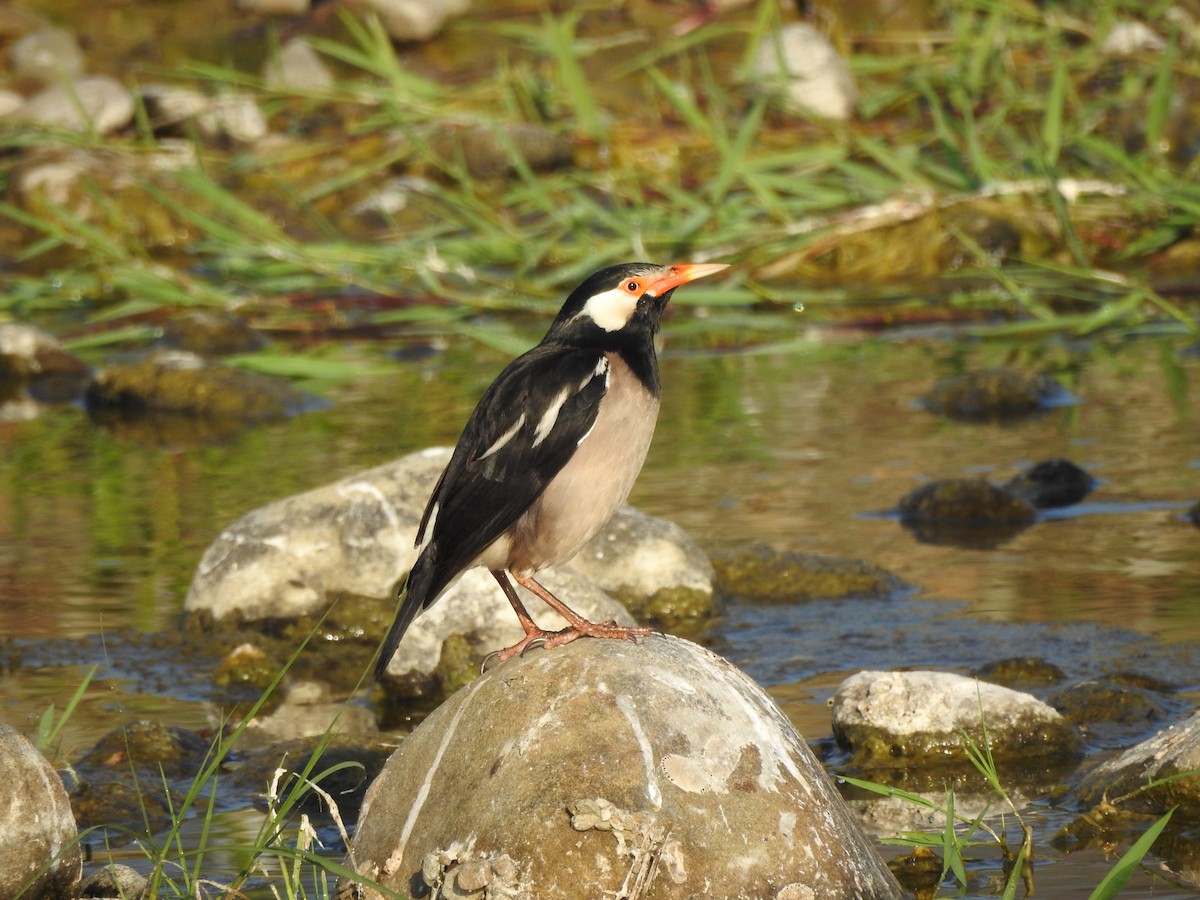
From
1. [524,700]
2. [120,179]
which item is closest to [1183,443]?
[524,700]

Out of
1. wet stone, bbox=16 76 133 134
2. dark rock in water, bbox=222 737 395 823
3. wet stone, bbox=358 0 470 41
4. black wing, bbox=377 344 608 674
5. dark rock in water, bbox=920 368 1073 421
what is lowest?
dark rock in water, bbox=920 368 1073 421

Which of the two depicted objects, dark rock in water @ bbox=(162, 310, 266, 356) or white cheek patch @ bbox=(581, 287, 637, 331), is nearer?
white cheek patch @ bbox=(581, 287, 637, 331)

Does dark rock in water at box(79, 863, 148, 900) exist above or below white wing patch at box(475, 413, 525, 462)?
below

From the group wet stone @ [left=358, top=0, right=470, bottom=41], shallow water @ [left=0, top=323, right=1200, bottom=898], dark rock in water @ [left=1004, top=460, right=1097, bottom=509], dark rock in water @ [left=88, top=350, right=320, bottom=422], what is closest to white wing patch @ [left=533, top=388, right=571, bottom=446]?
shallow water @ [left=0, top=323, right=1200, bottom=898]

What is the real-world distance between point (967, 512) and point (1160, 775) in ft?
11.7

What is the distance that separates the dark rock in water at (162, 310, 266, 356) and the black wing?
8121mm

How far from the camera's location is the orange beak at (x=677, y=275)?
535 cm

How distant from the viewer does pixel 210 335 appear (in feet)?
42.8

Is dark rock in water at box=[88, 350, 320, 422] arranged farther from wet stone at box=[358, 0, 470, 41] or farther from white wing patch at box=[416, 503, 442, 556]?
wet stone at box=[358, 0, 470, 41]

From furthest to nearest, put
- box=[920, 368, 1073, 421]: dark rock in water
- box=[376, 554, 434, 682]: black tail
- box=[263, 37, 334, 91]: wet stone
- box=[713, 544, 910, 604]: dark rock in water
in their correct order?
box=[263, 37, 334, 91]: wet stone, box=[920, 368, 1073, 421]: dark rock in water, box=[713, 544, 910, 604]: dark rock in water, box=[376, 554, 434, 682]: black tail

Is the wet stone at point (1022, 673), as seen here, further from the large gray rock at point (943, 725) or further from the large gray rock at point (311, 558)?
the large gray rock at point (311, 558)

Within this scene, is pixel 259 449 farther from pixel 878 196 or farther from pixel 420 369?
pixel 878 196

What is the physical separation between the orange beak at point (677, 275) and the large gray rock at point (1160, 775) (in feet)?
5.68

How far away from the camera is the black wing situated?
16.6 feet
